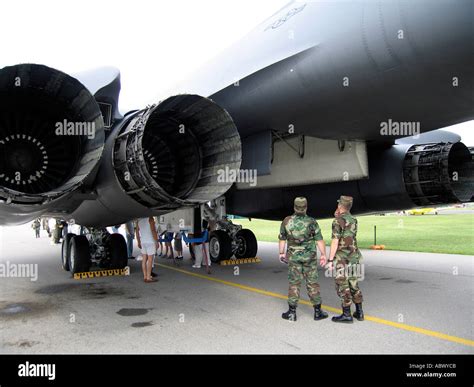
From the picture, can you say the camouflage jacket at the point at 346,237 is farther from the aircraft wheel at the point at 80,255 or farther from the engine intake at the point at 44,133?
the aircraft wheel at the point at 80,255

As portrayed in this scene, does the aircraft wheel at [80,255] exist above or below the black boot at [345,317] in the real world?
above

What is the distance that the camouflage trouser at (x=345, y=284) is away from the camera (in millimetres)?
4391

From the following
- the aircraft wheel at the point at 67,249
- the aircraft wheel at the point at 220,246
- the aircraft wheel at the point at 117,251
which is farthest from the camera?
the aircraft wheel at the point at 220,246

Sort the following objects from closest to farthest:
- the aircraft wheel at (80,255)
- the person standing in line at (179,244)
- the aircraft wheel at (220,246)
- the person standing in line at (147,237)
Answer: the person standing in line at (147,237), the aircraft wheel at (80,255), the aircraft wheel at (220,246), the person standing in line at (179,244)

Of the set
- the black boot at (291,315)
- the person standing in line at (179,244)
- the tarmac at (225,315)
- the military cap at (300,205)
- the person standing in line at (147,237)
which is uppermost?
the military cap at (300,205)

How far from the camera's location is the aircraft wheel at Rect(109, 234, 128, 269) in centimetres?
795

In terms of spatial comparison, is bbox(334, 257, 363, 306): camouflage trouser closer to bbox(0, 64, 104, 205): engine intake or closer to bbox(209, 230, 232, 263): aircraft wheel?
bbox(0, 64, 104, 205): engine intake

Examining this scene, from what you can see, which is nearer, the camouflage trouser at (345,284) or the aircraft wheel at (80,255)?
the camouflage trouser at (345,284)

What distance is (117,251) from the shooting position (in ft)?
26.2

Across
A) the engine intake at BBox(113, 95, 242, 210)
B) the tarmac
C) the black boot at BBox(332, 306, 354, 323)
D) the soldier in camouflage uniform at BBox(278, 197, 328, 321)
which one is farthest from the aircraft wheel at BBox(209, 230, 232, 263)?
the black boot at BBox(332, 306, 354, 323)

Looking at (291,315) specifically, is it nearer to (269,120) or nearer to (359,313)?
(359,313)

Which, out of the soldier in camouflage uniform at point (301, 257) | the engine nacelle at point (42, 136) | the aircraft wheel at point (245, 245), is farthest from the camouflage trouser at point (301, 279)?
the aircraft wheel at point (245, 245)

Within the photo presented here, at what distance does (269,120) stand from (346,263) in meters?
2.13
